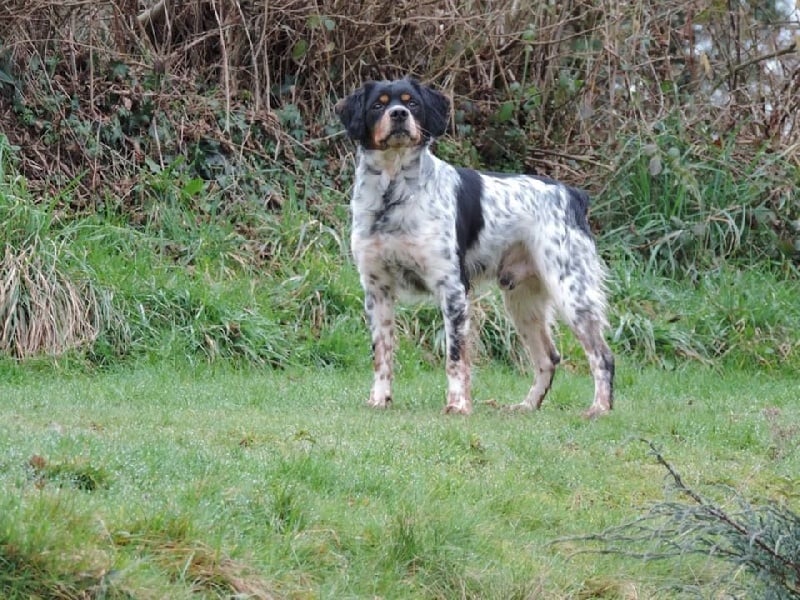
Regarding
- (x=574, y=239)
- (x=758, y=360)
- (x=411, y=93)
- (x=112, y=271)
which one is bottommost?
(x=758, y=360)

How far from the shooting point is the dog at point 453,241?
8477 mm

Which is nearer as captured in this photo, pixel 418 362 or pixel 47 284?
pixel 47 284

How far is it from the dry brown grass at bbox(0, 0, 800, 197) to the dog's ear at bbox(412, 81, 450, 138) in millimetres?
4492

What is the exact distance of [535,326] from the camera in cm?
926

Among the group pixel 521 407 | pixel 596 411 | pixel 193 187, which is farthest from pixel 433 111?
pixel 193 187

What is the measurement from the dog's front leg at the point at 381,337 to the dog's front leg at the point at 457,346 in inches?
14.8

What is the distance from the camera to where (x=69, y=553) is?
429 centimetres

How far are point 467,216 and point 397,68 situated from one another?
576 centimetres

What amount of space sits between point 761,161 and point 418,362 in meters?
4.88

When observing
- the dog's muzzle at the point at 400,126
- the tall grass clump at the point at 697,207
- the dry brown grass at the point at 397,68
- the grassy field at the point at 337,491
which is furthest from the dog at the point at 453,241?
the dry brown grass at the point at 397,68

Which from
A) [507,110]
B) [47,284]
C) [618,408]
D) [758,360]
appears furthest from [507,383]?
[507,110]

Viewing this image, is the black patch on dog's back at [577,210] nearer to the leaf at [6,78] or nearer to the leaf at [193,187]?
the leaf at [193,187]

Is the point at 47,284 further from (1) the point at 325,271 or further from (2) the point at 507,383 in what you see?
(2) the point at 507,383

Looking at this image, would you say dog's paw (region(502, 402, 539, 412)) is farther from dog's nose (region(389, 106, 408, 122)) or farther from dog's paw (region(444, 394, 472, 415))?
dog's nose (region(389, 106, 408, 122))
